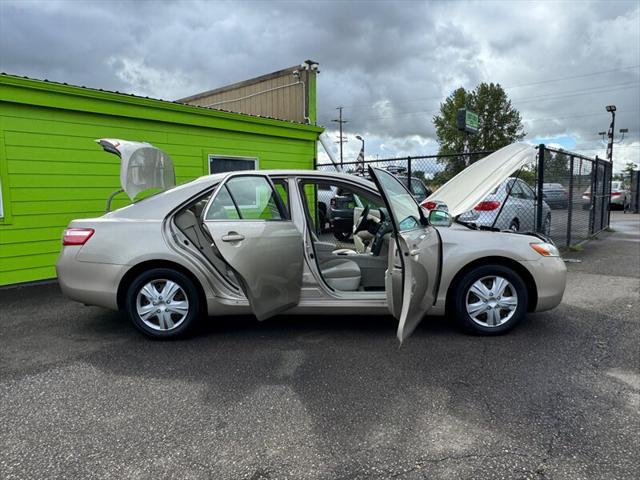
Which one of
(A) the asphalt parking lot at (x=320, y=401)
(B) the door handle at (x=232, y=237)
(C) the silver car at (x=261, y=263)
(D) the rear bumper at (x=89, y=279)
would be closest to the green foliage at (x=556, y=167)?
(A) the asphalt parking lot at (x=320, y=401)

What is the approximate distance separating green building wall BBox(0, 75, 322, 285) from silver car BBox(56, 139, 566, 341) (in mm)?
2931

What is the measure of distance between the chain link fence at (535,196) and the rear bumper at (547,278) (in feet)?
10.2

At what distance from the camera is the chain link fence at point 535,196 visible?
7754 millimetres

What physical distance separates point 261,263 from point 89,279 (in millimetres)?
1573

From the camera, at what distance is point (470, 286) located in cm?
404

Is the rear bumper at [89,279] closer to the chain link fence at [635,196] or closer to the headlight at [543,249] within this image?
the headlight at [543,249]

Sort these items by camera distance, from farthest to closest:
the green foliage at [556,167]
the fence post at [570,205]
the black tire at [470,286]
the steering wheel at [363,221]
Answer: the fence post at [570,205] < the green foliage at [556,167] < the steering wheel at [363,221] < the black tire at [470,286]

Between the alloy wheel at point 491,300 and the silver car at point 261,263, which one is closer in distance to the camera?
the silver car at point 261,263

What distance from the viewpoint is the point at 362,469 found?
2268 mm

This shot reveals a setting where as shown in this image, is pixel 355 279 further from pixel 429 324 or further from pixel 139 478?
pixel 139 478

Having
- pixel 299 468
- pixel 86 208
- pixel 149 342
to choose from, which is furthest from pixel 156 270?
pixel 86 208

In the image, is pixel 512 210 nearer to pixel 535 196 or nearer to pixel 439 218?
pixel 535 196

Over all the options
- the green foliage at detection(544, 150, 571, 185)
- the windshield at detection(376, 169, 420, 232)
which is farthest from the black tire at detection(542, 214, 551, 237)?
the windshield at detection(376, 169, 420, 232)

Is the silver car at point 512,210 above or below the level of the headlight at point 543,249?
Result: above
